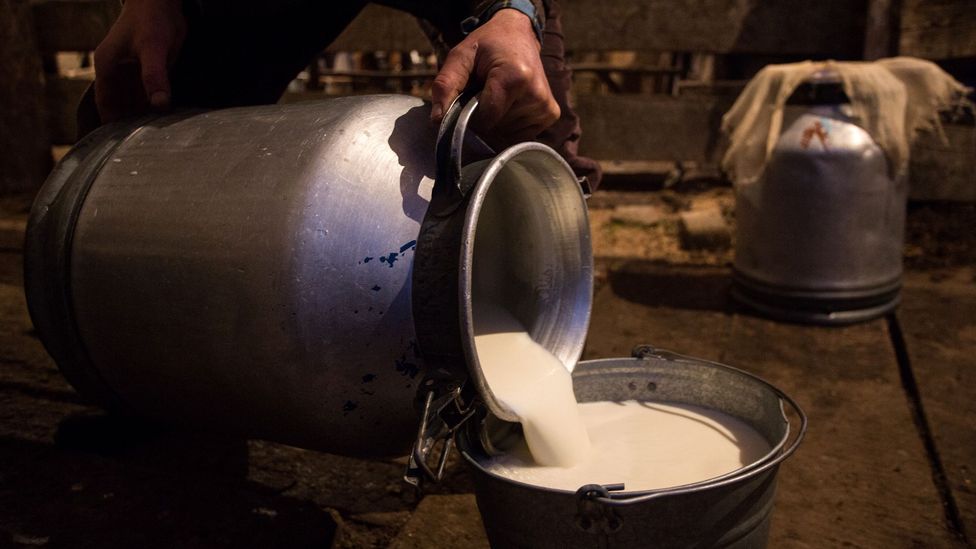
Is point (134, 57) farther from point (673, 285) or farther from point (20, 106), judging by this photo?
point (20, 106)

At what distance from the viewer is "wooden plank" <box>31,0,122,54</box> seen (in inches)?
181

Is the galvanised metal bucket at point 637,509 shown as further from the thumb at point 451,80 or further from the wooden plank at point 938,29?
the wooden plank at point 938,29

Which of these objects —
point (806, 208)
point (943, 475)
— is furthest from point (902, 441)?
point (806, 208)

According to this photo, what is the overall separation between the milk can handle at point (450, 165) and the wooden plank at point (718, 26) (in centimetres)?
302

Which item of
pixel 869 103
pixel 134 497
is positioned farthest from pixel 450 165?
pixel 869 103

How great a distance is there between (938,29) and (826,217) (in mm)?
1391

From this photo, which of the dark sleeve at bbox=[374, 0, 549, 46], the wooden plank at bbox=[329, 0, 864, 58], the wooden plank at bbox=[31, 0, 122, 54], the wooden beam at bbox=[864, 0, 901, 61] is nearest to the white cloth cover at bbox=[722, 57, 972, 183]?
the wooden beam at bbox=[864, 0, 901, 61]

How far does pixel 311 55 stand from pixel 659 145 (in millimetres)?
2372

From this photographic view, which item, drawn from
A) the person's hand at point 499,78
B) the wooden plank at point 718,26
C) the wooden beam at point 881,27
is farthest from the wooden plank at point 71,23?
the wooden beam at point 881,27

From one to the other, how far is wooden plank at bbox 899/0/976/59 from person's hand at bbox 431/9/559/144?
9.34ft

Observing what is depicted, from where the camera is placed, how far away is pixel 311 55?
7.60 feet

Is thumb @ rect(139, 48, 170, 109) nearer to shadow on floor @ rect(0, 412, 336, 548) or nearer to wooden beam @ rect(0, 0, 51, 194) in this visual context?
shadow on floor @ rect(0, 412, 336, 548)

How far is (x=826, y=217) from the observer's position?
9.71 ft

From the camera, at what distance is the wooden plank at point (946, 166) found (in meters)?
3.73
